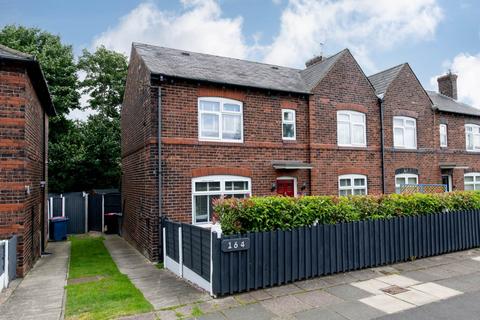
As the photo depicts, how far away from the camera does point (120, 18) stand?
15.1 m

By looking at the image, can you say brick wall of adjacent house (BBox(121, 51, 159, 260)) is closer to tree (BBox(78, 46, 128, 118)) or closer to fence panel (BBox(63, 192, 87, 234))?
fence panel (BBox(63, 192, 87, 234))

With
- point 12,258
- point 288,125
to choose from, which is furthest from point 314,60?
point 12,258

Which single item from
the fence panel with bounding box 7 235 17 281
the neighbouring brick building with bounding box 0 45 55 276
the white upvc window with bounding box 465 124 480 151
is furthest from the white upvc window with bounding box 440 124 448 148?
the fence panel with bounding box 7 235 17 281

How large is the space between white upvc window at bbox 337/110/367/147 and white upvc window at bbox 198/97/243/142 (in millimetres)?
4852

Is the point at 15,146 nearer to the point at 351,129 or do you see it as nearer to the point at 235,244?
the point at 235,244

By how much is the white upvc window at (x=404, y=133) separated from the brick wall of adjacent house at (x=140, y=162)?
37.9ft

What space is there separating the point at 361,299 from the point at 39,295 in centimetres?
684

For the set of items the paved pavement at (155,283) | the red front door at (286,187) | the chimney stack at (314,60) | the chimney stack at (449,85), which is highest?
the chimney stack at (314,60)

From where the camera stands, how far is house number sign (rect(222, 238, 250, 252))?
6.86 m

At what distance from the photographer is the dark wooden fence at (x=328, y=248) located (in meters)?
6.96

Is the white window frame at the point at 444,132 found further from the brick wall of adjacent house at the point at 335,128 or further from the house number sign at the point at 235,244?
the house number sign at the point at 235,244

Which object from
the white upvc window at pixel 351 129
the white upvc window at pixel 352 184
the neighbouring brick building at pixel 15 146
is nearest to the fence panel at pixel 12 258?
the neighbouring brick building at pixel 15 146

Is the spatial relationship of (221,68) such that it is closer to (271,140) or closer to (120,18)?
(271,140)

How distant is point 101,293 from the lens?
7219 millimetres
